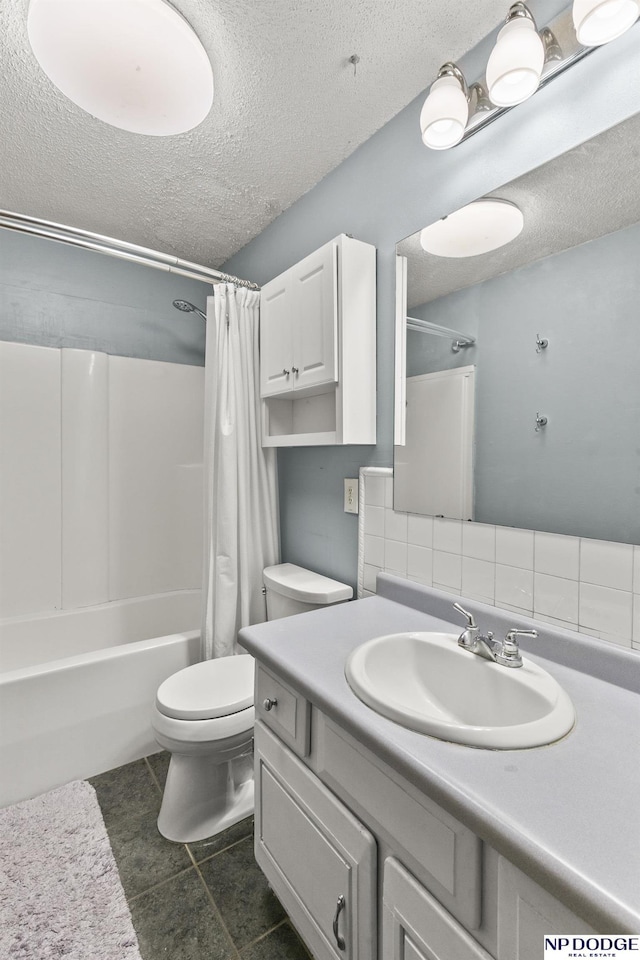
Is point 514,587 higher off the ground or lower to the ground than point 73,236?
lower

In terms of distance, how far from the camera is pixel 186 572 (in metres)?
2.63

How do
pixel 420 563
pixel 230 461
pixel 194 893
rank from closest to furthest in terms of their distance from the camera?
pixel 194 893
pixel 420 563
pixel 230 461

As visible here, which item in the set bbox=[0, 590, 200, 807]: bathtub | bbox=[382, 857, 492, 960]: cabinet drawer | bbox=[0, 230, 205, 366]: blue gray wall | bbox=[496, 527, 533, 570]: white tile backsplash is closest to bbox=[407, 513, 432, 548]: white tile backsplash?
bbox=[496, 527, 533, 570]: white tile backsplash

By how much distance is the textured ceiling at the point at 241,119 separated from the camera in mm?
1167

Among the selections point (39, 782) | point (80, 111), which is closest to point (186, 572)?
point (39, 782)

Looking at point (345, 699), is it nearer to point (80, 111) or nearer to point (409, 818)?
point (409, 818)

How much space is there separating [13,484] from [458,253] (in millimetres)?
2214

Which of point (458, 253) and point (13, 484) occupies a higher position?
point (458, 253)

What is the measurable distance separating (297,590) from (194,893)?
3.03ft

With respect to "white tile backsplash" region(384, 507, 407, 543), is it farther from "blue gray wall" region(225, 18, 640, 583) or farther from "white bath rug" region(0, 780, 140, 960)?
"white bath rug" region(0, 780, 140, 960)

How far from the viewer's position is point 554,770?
2.14ft

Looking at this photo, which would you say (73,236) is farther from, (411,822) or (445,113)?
(411,822)

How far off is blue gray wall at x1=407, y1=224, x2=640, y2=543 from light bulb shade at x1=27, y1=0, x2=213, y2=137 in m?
0.98

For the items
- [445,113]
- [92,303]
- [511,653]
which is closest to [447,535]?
[511,653]
